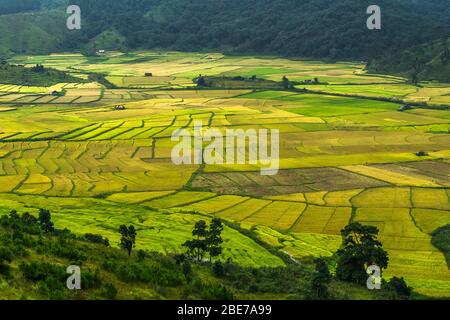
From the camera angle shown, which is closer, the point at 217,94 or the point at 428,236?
the point at 428,236

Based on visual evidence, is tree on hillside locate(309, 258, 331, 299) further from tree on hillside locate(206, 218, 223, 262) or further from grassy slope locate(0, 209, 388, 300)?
tree on hillside locate(206, 218, 223, 262)

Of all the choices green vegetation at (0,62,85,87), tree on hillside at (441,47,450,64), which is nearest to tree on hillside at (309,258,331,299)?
green vegetation at (0,62,85,87)

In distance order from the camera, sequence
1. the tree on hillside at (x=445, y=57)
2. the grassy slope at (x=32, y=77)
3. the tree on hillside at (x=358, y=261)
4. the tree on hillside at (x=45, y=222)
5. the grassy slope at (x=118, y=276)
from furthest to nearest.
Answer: the tree on hillside at (x=445, y=57)
the grassy slope at (x=32, y=77)
the tree on hillside at (x=45, y=222)
the tree on hillside at (x=358, y=261)
the grassy slope at (x=118, y=276)

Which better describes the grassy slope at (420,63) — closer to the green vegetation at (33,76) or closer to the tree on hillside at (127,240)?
the green vegetation at (33,76)

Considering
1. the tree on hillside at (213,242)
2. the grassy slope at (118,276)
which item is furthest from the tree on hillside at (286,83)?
the grassy slope at (118,276)

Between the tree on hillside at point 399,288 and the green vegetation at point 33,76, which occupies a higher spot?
the green vegetation at point 33,76

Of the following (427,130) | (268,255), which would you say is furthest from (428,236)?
(427,130)
